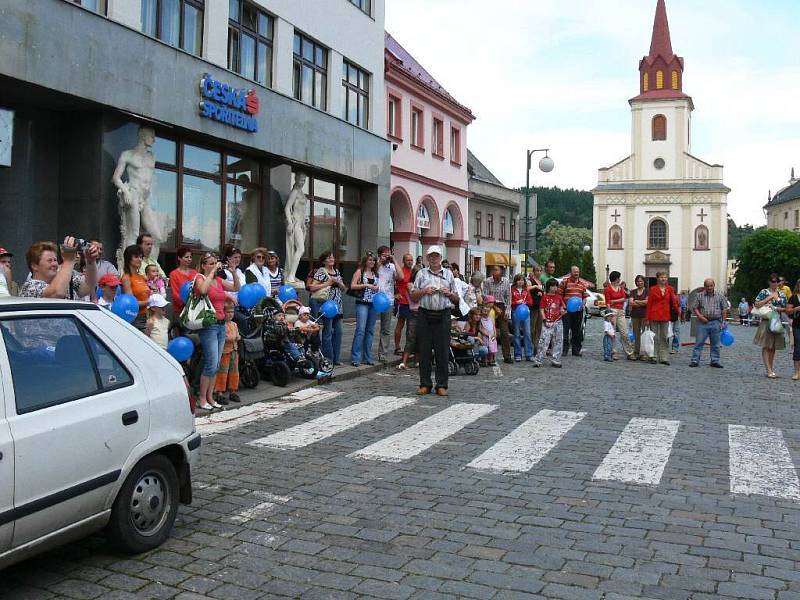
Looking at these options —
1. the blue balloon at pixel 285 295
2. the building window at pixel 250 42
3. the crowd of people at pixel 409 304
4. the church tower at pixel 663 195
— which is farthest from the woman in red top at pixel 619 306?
the church tower at pixel 663 195

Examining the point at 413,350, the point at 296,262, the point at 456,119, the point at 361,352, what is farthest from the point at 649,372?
the point at 456,119

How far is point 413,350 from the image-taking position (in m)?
14.4

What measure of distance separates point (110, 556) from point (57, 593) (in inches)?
21.8

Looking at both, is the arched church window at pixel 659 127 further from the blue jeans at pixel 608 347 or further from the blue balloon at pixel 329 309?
the blue balloon at pixel 329 309

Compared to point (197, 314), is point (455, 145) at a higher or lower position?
higher

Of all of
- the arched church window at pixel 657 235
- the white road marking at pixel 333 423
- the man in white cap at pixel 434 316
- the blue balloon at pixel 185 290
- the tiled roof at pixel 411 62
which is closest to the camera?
the white road marking at pixel 333 423

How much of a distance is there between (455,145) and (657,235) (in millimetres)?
59840

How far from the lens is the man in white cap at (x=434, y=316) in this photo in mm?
11211

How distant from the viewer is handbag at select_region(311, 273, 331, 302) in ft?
41.7

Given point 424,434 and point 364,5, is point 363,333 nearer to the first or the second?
point 424,434

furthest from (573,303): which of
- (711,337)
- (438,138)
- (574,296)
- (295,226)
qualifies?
(438,138)

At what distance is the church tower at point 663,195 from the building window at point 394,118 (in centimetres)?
6324

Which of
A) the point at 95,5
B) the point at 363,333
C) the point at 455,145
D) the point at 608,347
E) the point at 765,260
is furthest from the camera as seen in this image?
the point at 765,260

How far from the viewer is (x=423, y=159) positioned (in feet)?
105
